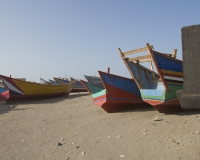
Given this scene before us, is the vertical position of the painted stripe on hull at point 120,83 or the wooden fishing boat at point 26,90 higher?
the painted stripe on hull at point 120,83

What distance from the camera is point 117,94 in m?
7.88

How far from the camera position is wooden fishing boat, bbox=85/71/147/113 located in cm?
775

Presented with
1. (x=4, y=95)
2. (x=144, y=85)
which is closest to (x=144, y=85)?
(x=144, y=85)

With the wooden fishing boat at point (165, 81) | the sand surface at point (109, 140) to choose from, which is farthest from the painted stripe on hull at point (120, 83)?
the sand surface at point (109, 140)

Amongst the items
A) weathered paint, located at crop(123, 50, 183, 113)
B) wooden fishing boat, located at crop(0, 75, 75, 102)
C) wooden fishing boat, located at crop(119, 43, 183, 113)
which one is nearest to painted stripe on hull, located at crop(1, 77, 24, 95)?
wooden fishing boat, located at crop(0, 75, 75, 102)

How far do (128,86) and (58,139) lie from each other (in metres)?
3.89

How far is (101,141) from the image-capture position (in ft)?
15.2

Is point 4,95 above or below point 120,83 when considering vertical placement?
below

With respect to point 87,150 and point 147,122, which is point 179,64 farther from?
point 87,150

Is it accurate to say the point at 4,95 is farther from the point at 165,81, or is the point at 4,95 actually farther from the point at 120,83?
the point at 165,81

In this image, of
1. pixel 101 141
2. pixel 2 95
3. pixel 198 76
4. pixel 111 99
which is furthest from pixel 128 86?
pixel 2 95

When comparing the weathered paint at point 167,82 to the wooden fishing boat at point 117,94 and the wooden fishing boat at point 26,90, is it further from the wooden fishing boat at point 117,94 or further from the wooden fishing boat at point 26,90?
the wooden fishing boat at point 26,90

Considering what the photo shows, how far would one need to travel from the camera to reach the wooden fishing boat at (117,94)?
7.75 meters

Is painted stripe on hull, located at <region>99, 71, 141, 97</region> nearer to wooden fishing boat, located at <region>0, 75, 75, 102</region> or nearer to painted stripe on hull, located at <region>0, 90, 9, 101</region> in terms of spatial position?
wooden fishing boat, located at <region>0, 75, 75, 102</region>
